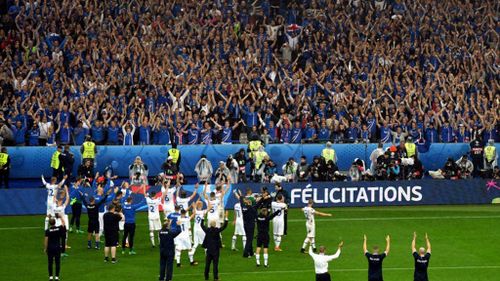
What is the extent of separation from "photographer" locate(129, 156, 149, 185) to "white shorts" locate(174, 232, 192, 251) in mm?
8908

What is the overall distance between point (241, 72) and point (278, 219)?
1342 centimetres

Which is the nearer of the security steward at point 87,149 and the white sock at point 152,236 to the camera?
the white sock at point 152,236

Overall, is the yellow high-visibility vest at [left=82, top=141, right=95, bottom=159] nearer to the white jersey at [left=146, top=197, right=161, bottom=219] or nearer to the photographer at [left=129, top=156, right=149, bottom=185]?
the photographer at [left=129, top=156, right=149, bottom=185]

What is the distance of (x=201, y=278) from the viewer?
3447 cm

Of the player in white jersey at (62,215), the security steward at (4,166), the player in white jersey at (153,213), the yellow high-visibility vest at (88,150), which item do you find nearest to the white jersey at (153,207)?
the player in white jersey at (153,213)

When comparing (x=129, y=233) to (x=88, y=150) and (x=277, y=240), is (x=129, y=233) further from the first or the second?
(x=88, y=150)

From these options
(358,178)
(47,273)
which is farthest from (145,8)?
(47,273)

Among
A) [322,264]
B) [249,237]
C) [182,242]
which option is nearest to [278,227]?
[249,237]

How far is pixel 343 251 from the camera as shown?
39.2 m

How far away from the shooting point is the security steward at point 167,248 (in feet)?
108

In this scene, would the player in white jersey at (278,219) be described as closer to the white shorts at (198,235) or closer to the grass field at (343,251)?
the grass field at (343,251)

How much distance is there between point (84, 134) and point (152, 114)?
285 centimetres

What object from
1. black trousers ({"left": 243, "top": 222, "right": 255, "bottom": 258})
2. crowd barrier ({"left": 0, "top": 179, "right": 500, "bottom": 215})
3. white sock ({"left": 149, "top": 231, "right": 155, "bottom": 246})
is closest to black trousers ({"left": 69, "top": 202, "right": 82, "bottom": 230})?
white sock ({"left": 149, "top": 231, "right": 155, "bottom": 246})

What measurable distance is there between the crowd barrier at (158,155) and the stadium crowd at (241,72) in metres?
0.57
